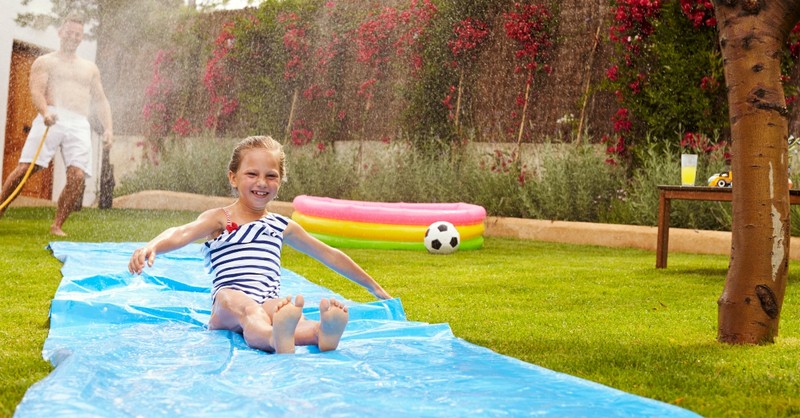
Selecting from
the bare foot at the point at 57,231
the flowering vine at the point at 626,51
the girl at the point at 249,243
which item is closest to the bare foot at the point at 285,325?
the girl at the point at 249,243

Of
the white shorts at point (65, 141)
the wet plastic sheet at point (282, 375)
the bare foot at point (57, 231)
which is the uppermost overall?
the white shorts at point (65, 141)

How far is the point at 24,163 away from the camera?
787 cm

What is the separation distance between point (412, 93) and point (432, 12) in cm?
105

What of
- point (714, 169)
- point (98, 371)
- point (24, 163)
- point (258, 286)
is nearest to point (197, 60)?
point (24, 163)

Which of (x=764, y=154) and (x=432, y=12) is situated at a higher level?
(x=432, y=12)

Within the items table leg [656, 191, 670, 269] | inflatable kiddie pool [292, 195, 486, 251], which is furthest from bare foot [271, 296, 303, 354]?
inflatable kiddie pool [292, 195, 486, 251]

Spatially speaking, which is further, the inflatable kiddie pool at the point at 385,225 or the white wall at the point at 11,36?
the white wall at the point at 11,36

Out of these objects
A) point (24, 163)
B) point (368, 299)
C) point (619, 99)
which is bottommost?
A: point (368, 299)

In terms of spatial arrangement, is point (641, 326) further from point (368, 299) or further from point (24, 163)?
point (24, 163)

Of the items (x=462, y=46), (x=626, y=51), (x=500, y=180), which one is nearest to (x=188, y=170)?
(x=462, y=46)

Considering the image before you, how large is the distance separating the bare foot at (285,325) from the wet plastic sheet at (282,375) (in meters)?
0.06

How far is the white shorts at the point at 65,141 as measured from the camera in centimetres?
804

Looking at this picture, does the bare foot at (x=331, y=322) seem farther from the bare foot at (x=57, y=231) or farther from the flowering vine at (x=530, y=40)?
the flowering vine at (x=530, y=40)

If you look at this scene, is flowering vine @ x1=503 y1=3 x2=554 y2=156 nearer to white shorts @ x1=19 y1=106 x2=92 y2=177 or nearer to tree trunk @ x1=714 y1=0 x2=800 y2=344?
white shorts @ x1=19 y1=106 x2=92 y2=177
